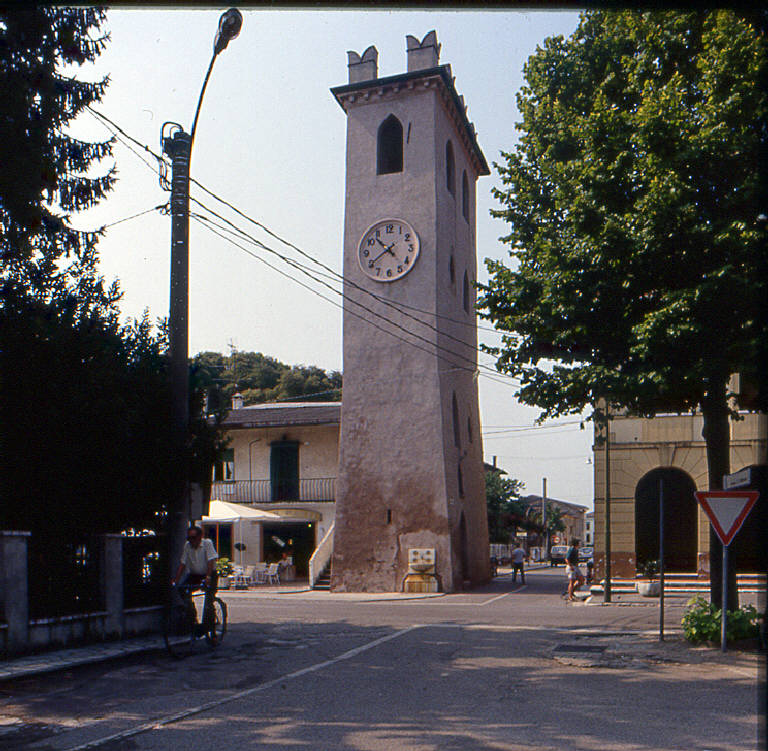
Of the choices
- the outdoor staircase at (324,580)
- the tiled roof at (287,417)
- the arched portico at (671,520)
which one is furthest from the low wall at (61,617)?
the tiled roof at (287,417)

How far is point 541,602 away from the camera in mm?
22938

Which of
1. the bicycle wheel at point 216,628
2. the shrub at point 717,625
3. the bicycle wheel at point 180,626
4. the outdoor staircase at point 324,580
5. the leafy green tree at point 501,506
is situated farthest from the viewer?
the leafy green tree at point 501,506

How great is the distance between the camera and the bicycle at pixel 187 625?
11211 mm

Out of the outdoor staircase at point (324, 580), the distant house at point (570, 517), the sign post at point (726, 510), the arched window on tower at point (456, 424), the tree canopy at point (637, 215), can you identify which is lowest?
the distant house at point (570, 517)

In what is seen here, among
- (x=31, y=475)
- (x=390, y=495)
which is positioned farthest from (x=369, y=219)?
(x=31, y=475)

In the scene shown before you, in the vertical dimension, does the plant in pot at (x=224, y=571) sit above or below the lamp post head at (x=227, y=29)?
below

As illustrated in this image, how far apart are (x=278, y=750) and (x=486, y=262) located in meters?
10.1

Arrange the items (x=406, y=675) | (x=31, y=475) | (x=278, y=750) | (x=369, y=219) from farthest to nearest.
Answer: (x=369, y=219), (x=31, y=475), (x=406, y=675), (x=278, y=750)

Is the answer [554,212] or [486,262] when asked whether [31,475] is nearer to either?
[486,262]

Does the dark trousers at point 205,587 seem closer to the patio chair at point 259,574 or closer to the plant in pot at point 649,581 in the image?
the plant in pot at point 649,581

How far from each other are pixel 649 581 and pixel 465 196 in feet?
56.2

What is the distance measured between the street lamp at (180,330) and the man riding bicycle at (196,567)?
85 cm

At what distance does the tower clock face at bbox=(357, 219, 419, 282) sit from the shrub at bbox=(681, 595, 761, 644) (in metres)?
18.5

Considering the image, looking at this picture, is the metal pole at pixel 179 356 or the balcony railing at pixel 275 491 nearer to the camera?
the metal pole at pixel 179 356
